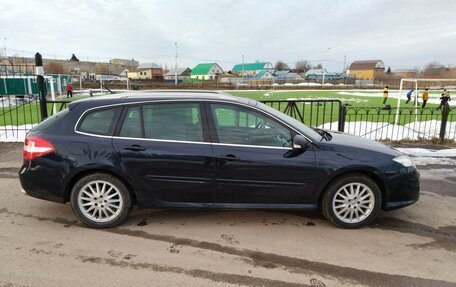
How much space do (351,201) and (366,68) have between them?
115653mm

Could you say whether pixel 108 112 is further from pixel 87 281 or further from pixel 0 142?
pixel 0 142

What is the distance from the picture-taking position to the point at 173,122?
12.9 ft

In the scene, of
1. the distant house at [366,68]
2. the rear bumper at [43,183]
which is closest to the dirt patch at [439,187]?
the rear bumper at [43,183]

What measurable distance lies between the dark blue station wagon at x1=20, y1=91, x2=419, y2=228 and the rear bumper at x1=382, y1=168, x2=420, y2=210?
0.04ft

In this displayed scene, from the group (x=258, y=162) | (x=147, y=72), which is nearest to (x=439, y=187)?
(x=258, y=162)

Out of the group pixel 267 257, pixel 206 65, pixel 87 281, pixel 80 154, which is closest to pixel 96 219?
pixel 80 154

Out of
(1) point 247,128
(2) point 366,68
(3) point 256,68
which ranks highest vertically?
(2) point 366,68

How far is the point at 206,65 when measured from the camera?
105 m

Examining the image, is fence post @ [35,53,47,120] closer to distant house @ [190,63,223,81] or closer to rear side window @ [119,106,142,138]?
rear side window @ [119,106,142,138]

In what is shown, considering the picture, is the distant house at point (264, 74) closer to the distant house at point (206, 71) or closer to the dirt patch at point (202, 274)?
the distant house at point (206, 71)

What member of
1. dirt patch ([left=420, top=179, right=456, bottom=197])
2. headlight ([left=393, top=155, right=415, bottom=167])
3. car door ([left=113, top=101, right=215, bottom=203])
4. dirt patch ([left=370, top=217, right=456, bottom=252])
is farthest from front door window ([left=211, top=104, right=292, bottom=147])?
dirt patch ([left=420, top=179, right=456, bottom=197])

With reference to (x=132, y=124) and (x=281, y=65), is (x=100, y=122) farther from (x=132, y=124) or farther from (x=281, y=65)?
(x=281, y=65)

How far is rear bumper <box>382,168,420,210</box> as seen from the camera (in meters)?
3.97

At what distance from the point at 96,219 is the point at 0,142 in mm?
6328
